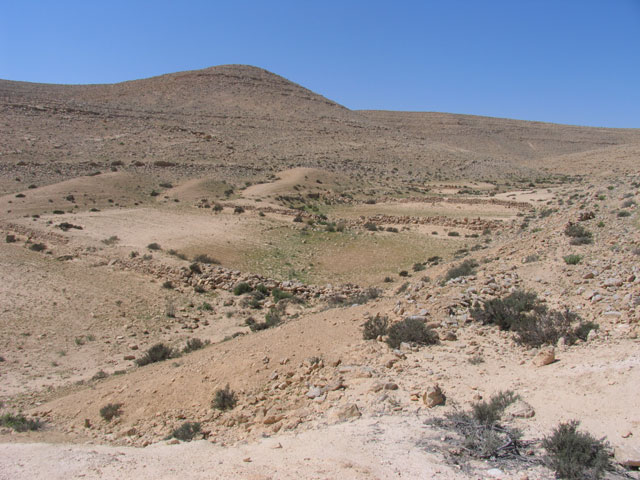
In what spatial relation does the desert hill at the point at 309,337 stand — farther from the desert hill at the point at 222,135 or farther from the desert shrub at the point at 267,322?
the desert hill at the point at 222,135

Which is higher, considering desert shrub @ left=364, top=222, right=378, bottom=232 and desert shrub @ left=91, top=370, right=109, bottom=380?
desert shrub @ left=364, top=222, right=378, bottom=232

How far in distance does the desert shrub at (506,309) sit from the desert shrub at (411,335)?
38.6 inches

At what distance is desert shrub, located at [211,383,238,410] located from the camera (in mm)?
6277

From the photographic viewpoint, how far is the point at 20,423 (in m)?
6.94

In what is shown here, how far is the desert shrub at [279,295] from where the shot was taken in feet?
48.1

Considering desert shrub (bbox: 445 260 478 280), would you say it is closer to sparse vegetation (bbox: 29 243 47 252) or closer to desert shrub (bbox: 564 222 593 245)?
desert shrub (bbox: 564 222 593 245)

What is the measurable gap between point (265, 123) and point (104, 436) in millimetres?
67769

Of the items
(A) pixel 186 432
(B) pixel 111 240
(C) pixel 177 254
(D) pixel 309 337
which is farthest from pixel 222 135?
(A) pixel 186 432

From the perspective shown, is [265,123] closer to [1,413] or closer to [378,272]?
[378,272]

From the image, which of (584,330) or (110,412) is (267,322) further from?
(584,330)

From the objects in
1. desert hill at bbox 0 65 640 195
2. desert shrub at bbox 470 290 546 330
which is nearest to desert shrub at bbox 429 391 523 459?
desert shrub at bbox 470 290 546 330

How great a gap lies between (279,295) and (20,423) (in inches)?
336

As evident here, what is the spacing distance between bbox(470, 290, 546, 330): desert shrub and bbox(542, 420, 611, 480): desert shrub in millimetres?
3151

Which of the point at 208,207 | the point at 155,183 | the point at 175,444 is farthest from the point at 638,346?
the point at 155,183
